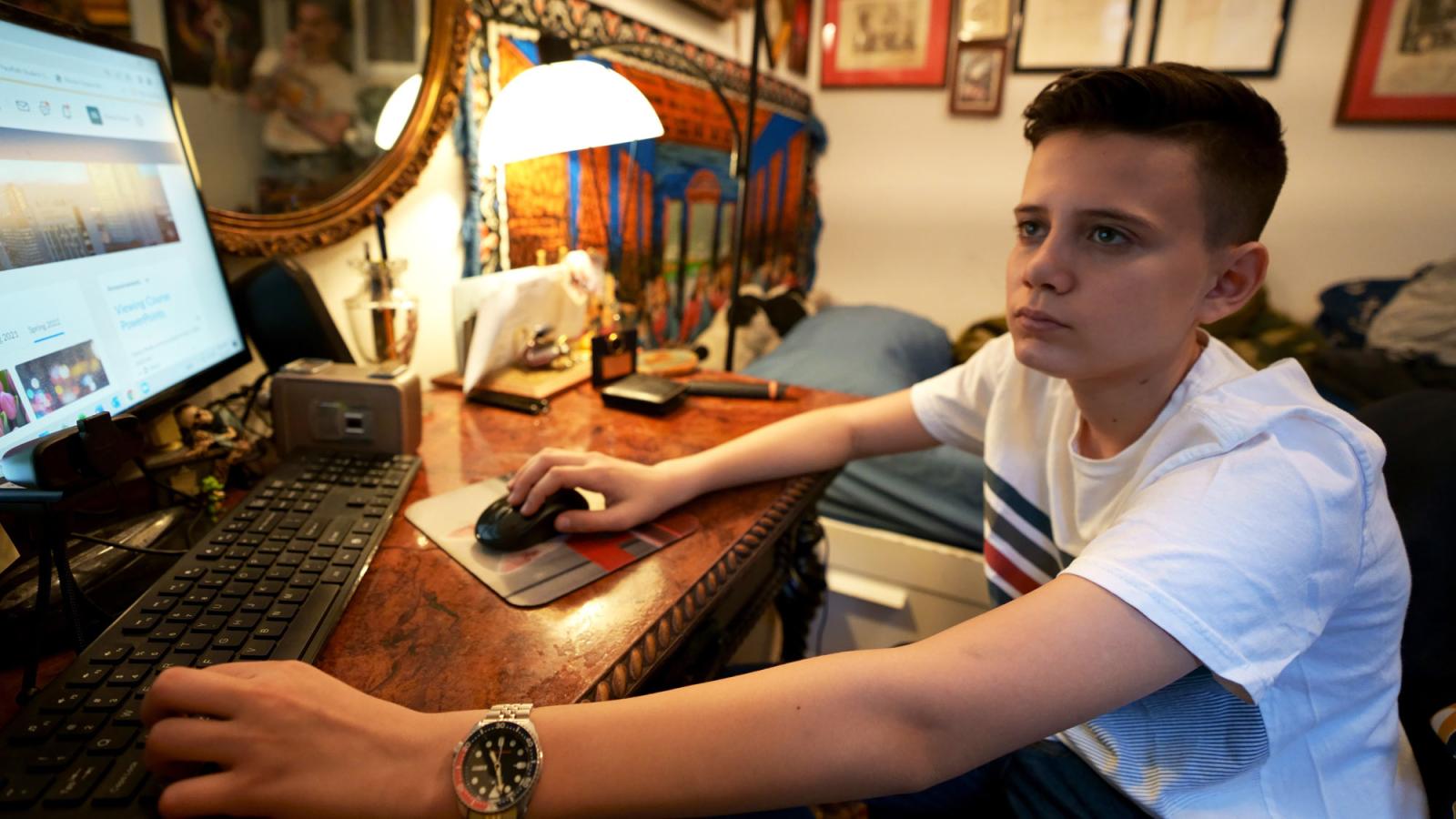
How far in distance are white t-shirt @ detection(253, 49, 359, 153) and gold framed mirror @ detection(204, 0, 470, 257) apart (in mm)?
73

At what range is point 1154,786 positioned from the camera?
62 cm

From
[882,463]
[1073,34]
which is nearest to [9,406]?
[882,463]

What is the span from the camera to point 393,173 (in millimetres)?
1085

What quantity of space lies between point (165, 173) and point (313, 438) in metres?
0.31

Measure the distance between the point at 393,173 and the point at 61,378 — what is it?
61 cm

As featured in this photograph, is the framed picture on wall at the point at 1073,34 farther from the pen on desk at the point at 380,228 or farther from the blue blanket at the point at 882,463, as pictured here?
the pen on desk at the point at 380,228

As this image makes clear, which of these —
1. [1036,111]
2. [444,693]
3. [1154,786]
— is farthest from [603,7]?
[1154,786]

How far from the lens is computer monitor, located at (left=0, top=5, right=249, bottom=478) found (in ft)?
1.76

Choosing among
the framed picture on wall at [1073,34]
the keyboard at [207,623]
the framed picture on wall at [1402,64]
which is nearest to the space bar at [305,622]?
the keyboard at [207,623]

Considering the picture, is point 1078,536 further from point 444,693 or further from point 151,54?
point 151,54

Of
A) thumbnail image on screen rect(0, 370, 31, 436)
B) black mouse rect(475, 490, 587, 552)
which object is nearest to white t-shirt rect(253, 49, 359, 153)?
thumbnail image on screen rect(0, 370, 31, 436)

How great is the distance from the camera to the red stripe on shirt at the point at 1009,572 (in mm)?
900

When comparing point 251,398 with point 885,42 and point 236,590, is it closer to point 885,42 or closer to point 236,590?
point 236,590

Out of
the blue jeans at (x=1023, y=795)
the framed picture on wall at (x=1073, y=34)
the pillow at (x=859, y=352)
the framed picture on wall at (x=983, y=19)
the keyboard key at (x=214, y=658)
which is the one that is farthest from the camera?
the framed picture on wall at (x=983, y=19)
